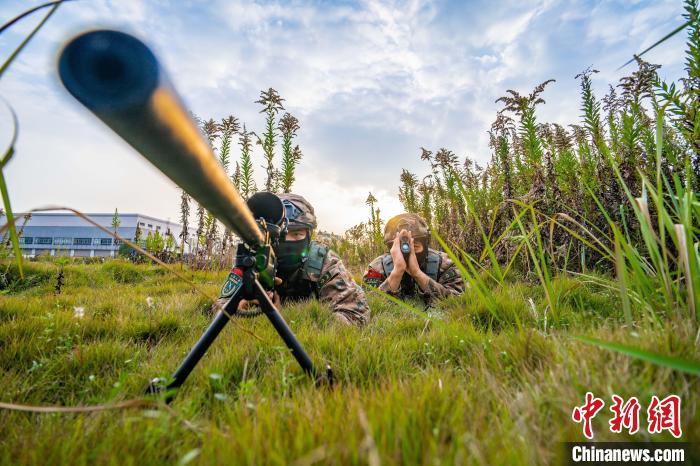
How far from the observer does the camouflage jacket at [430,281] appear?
4.01 m

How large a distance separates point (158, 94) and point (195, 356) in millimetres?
1066

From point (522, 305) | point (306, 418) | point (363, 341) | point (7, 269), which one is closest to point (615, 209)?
point (522, 305)

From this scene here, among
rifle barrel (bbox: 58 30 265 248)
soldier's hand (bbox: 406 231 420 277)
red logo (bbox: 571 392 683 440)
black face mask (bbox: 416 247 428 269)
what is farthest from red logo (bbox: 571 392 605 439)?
black face mask (bbox: 416 247 428 269)

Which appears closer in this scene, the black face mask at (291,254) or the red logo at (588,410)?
the red logo at (588,410)

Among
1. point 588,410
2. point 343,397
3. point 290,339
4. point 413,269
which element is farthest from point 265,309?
point 413,269

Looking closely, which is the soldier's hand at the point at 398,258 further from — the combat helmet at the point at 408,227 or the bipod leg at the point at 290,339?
the bipod leg at the point at 290,339

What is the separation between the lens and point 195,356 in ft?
3.88

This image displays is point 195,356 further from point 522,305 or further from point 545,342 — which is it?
point 522,305

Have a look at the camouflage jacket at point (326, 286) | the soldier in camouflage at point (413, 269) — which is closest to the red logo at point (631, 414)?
the camouflage jacket at point (326, 286)

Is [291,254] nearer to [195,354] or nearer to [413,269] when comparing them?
[195,354]

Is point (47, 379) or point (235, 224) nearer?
point (235, 224)

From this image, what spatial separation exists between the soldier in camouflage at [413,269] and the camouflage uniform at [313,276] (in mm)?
1116

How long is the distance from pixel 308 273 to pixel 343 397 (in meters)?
2.31

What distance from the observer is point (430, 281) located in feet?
13.3
